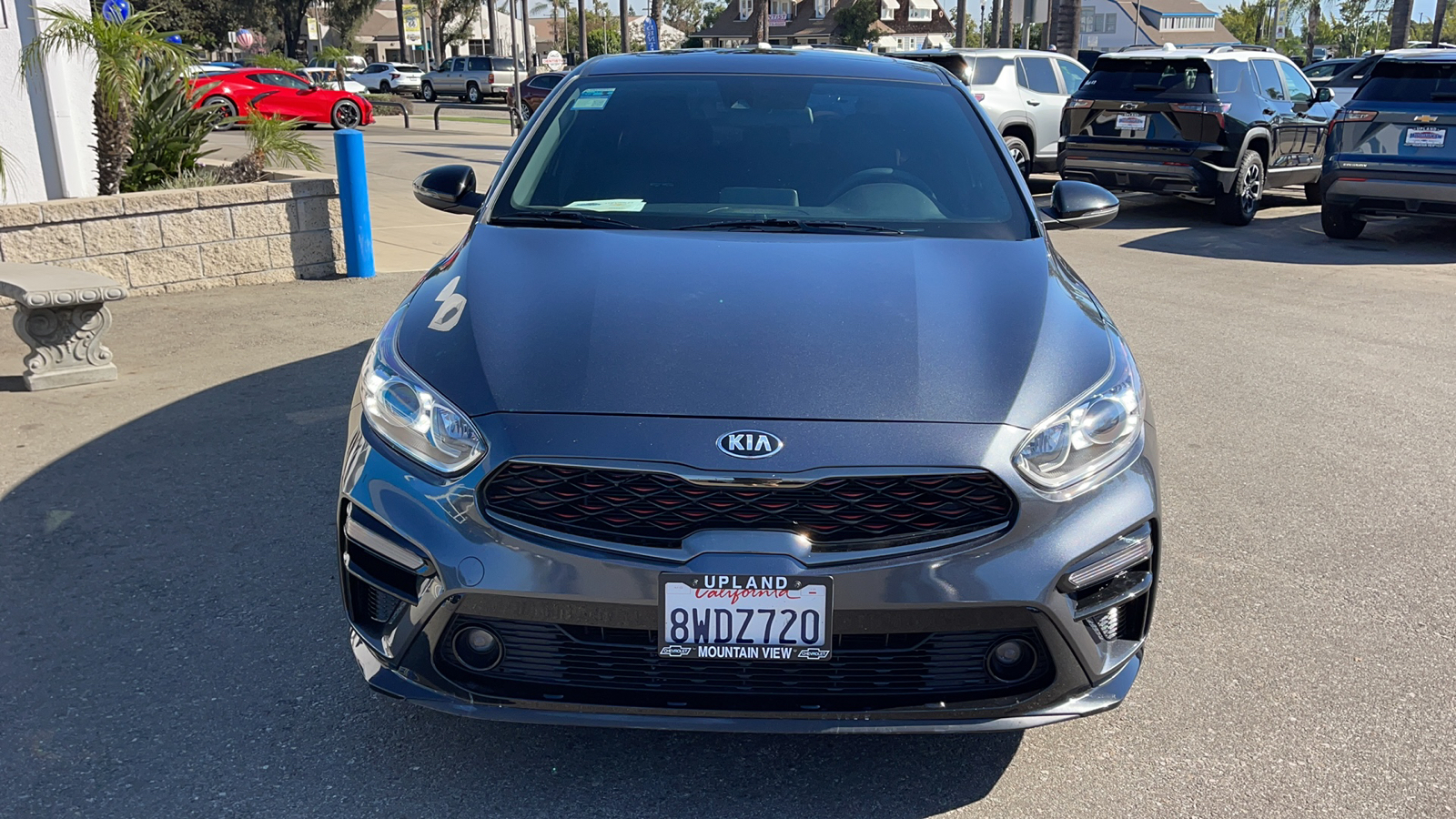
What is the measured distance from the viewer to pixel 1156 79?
12977mm

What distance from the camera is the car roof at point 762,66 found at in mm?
4387

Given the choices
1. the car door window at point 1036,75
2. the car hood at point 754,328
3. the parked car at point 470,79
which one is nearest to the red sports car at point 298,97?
the parked car at point 470,79

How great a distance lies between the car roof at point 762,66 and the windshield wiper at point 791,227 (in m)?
0.91

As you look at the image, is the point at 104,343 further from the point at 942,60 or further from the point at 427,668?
the point at 942,60

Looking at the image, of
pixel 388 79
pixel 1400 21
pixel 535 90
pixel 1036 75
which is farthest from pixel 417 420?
pixel 388 79

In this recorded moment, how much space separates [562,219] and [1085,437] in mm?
1745

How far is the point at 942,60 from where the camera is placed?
14.7 metres

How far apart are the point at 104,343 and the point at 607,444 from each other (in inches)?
222

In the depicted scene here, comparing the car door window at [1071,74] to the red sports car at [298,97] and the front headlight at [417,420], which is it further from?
the red sports car at [298,97]

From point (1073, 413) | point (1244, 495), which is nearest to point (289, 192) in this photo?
point (1244, 495)

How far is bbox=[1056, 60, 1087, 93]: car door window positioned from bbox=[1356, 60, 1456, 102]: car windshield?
5075 mm

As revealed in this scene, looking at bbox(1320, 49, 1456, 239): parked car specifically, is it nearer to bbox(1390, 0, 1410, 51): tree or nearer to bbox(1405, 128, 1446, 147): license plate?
bbox(1405, 128, 1446, 147): license plate

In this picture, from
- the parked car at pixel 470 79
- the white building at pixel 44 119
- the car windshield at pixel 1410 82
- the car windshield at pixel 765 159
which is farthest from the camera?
the parked car at pixel 470 79

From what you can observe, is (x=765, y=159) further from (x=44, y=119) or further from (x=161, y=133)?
(x=44, y=119)
